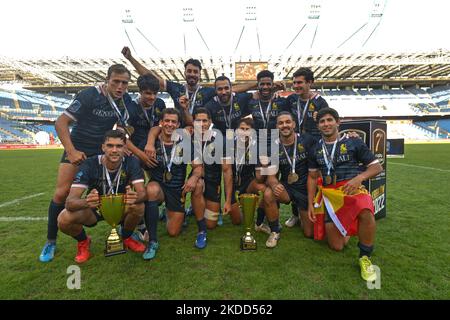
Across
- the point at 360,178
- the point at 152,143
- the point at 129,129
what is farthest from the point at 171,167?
the point at 360,178

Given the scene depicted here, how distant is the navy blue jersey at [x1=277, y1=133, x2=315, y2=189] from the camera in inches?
137

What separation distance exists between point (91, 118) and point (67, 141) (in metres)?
0.46

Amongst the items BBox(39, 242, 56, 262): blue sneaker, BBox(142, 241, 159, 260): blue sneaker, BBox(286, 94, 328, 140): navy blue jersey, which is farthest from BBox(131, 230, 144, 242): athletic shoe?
BBox(286, 94, 328, 140): navy blue jersey

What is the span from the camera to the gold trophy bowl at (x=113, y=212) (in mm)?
2629

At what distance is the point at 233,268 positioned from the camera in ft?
8.68

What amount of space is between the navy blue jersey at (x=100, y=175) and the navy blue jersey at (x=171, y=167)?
492mm

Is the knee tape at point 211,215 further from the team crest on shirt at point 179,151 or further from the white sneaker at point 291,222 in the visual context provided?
the white sneaker at point 291,222

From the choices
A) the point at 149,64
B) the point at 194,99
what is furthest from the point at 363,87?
the point at 194,99

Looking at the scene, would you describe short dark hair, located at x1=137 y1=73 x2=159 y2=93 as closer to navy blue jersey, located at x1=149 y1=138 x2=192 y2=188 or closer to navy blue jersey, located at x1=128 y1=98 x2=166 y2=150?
navy blue jersey, located at x1=128 y1=98 x2=166 y2=150

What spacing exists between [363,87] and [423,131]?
11557 millimetres

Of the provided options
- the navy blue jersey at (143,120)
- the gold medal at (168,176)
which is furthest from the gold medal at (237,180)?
the navy blue jersey at (143,120)

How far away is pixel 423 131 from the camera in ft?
121

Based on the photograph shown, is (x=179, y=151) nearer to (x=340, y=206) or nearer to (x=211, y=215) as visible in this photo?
(x=211, y=215)
